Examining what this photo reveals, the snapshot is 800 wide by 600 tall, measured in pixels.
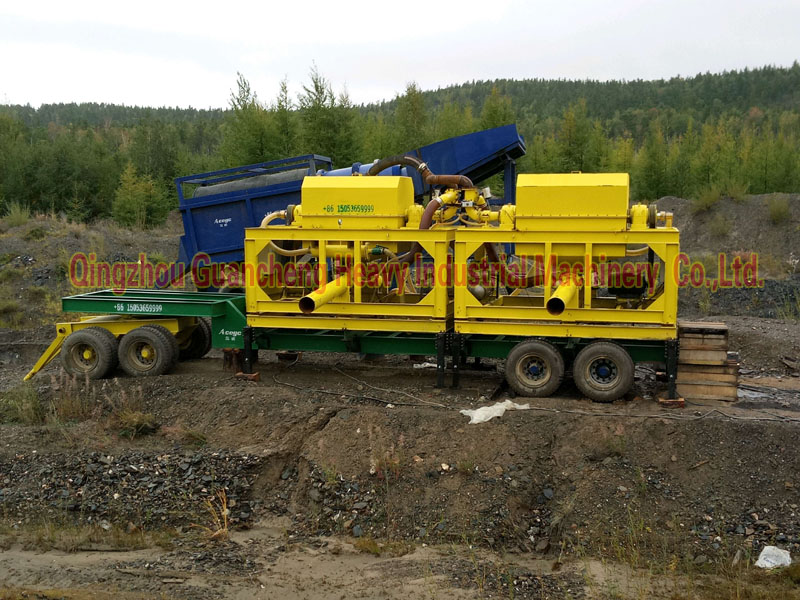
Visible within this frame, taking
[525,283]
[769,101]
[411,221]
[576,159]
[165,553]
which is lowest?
[165,553]

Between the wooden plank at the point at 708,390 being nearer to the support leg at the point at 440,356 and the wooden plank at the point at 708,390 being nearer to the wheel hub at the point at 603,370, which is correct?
the wheel hub at the point at 603,370

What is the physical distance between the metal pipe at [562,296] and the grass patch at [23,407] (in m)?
6.08

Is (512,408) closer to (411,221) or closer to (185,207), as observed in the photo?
(411,221)


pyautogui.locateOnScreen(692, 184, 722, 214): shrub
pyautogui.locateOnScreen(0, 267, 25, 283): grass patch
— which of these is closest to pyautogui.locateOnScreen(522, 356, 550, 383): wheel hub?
pyautogui.locateOnScreen(0, 267, 25, 283): grass patch

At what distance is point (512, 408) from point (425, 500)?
182 centimetres

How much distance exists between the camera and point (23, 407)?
9.30 meters

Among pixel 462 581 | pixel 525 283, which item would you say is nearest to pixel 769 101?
pixel 525 283

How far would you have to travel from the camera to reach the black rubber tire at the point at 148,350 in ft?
33.2

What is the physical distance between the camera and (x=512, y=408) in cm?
854

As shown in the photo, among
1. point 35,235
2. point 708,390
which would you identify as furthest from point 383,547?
point 35,235

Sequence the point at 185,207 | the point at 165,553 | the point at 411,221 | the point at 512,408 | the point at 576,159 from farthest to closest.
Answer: the point at 576,159
the point at 185,207
the point at 411,221
the point at 512,408
the point at 165,553

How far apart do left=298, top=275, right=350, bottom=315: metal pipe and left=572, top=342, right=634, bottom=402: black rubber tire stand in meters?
2.89

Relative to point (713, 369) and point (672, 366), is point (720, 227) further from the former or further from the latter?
point (672, 366)

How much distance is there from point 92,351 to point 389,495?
5169 mm
